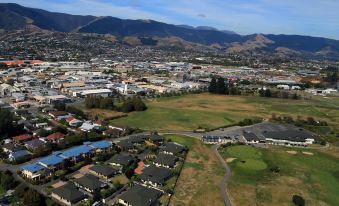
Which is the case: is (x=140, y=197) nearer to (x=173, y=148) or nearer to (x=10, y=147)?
(x=173, y=148)

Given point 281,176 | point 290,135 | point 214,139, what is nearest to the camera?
point 281,176

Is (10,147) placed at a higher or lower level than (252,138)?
lower

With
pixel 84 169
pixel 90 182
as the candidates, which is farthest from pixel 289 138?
pixel 90 182

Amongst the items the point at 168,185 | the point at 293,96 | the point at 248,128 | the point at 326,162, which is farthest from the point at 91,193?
the point at 293,96

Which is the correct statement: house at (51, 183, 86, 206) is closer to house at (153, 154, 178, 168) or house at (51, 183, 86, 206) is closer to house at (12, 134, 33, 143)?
house at (153, 154, 178, 168)

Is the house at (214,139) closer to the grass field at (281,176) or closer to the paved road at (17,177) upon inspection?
the grass field at (281,176)

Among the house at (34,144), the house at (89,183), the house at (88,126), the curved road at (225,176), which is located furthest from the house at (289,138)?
the house at (34,144)

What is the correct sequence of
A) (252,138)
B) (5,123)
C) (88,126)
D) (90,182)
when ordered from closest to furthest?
(90,182) → (5,123) → (252,138) → (88,126)

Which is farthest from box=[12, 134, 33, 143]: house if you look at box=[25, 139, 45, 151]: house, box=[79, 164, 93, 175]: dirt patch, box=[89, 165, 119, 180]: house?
box=[89, 165, 119, 180]: house
